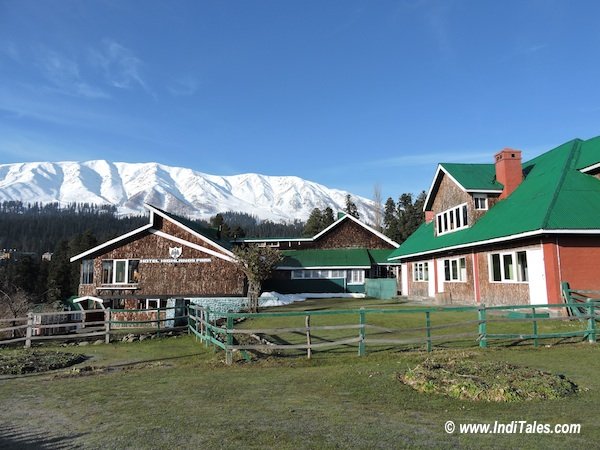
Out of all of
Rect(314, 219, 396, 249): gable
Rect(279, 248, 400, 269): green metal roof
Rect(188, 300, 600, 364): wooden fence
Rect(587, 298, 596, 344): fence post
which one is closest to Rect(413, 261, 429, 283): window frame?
Rect(279, 248, 400, 269): green metal roof

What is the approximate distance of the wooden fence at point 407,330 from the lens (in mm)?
12984

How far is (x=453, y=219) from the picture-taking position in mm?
29125

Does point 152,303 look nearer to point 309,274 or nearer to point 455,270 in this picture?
point 309,274

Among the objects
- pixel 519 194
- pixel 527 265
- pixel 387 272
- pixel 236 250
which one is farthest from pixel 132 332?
pixel 387 272

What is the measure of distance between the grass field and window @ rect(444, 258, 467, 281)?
1315 centimetres

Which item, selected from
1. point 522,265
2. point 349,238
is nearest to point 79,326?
point 522,265

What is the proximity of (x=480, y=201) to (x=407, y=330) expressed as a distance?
15.7 meters

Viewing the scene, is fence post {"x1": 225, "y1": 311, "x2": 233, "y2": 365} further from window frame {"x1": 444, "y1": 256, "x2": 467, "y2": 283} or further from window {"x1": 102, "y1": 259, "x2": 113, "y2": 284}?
window {"x1": 102, "y1": 259, "x2": 113, "y2": 284}

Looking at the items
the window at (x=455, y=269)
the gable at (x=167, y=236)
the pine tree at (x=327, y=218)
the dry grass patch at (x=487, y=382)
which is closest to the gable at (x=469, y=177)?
the window at (x=455, y=269)

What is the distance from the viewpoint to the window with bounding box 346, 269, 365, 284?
1801 inches

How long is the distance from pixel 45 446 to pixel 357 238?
45634 mm

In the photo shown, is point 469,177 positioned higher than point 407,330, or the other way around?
point 469,177

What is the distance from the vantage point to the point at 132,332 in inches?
825

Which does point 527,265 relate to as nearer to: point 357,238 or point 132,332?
point 132,332
